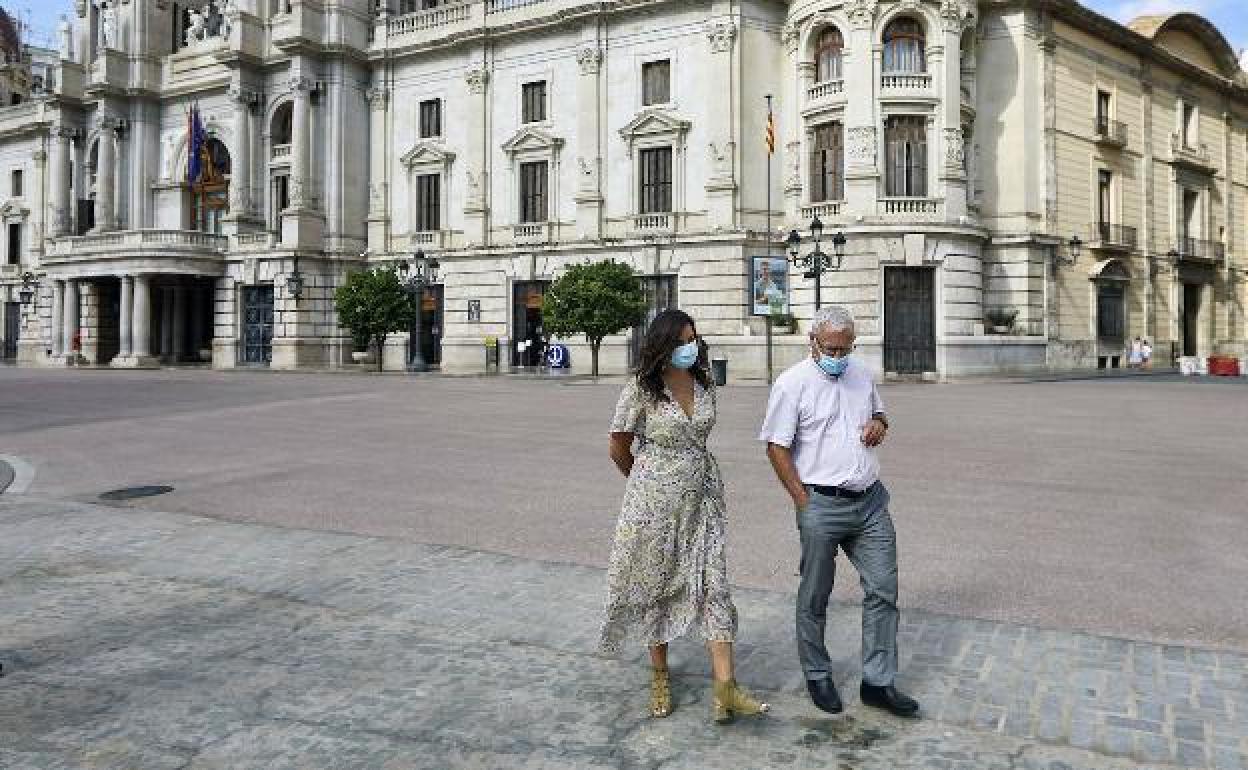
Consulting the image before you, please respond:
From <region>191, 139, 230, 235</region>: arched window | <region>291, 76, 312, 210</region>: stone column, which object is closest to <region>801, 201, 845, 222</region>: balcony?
<region>291, 76, 312, 210</region>: stone column

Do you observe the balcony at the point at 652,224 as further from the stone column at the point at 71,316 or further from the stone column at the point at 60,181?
the stone column at the point at 60,181

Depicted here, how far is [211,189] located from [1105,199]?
44553mm

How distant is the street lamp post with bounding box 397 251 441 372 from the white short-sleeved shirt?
34.1m

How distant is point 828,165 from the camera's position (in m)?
34.1

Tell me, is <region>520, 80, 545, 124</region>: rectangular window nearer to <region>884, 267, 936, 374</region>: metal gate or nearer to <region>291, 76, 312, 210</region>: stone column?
<region>291, 76, 312, 210</region>: stone column

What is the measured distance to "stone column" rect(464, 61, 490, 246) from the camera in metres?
41.1

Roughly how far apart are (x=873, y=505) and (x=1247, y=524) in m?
5.85

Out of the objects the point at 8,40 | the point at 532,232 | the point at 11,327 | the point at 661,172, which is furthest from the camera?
the point at 8,40

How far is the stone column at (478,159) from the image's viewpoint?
135 ft

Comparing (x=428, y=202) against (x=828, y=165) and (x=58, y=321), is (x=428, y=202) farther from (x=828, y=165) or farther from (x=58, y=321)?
(x=58, y=321)

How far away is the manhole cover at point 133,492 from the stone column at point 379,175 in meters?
35.3

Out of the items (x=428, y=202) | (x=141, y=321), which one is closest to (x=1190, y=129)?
(x=428, y=202)

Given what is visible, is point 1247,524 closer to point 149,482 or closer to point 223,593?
point 223,593

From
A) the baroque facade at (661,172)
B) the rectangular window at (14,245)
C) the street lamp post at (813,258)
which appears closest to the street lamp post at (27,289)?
the baroque facade at (661,172)
